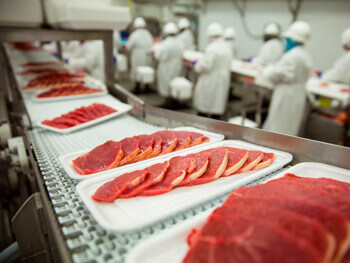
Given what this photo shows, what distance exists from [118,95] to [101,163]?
53.2 inches

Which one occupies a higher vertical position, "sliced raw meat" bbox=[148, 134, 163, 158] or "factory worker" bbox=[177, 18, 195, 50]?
"factory worker" bbox=[177, 18, 195, 50]

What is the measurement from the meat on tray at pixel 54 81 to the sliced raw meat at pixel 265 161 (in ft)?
7.17

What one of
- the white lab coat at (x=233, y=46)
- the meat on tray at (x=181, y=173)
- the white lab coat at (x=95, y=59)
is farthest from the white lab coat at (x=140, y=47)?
the meat on tray at (x=181, y=173)

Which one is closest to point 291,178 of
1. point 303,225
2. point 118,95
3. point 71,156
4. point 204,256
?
point 303,225

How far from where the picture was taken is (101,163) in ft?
3.90

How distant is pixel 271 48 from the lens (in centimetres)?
677

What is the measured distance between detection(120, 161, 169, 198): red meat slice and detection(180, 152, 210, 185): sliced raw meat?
10 cm

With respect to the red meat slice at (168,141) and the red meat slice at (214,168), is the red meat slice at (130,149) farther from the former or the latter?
the red meat slice at (214,168)

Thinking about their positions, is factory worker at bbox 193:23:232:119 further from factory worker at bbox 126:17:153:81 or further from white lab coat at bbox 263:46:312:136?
factory worker at bbox 126:17:153:81

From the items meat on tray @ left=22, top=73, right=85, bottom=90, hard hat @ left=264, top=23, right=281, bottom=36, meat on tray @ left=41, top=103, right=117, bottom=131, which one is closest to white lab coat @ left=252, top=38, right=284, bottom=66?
hard hat @ left=264, top=23, right=281, bottom=36

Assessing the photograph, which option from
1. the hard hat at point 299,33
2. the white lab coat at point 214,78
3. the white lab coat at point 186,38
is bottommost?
the white lab coat at point 214,78

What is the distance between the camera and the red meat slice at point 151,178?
37.4 inches

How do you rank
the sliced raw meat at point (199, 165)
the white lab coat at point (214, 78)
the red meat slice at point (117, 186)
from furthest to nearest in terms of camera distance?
the white lab coat at point (214, 78)
the sliced raw meat at point (199, 165)
the red meat slice at point (117, 186)

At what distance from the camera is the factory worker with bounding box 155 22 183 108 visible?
6.69 meters
